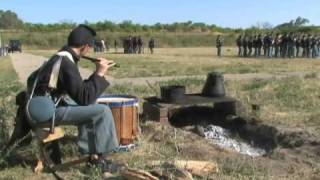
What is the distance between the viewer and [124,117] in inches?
316

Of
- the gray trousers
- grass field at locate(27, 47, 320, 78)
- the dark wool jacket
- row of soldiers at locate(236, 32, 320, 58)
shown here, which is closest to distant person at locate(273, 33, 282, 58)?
row of soldiers at locate(236, 32, 320, 58)

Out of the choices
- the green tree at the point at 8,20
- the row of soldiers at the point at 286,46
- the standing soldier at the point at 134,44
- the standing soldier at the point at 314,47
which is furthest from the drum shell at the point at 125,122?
the green tree at the point at 8,20

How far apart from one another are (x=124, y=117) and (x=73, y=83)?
159 centimetres

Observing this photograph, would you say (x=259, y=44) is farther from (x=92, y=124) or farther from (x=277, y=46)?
(x=92, y=124)

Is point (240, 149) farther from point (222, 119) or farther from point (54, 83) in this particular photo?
→ point (54, 83)

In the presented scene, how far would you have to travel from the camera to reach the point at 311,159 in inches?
316

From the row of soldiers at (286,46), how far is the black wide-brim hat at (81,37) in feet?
126

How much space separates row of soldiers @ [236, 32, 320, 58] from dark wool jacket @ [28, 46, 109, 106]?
127ft

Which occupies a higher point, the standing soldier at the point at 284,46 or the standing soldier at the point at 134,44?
the standing soldier at the point at 284,46

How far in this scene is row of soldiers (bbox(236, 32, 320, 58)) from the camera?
44938mm

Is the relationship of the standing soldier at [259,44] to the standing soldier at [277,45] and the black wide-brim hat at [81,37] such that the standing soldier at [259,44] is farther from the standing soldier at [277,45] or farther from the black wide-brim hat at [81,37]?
the black wide-brim hat at [81,37]

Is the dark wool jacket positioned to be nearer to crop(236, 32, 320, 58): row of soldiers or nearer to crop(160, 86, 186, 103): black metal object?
crop(160, 86, 186, 103): black metal object

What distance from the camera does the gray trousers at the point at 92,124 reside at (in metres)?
6.74

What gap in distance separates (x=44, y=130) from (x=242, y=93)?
365 inches
